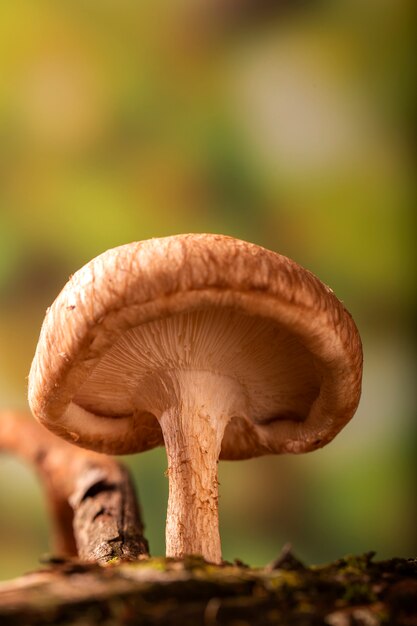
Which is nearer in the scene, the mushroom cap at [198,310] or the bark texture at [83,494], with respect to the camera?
the mushroom cap at [198,310]

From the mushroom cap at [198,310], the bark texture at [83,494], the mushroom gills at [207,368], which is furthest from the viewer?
the bark texture at [83,494]

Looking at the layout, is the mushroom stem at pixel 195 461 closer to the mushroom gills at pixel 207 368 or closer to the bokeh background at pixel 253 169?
the mushroom gills at pixel 207 368

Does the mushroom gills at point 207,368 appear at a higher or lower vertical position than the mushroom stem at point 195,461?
higher

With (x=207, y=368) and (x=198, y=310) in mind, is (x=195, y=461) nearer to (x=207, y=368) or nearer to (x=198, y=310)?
(x=207, y=368)

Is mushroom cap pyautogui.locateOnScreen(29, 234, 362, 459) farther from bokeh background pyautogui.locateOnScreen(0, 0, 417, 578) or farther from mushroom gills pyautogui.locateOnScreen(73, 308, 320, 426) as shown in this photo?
bokeh background pyautogui.locateOnScreen(0, 0, 417, 578)

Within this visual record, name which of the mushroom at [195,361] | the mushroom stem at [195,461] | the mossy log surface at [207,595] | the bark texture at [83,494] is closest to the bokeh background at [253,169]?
the bark texture at [83,494]

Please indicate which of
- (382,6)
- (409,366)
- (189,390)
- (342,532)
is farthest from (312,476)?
(382,6)

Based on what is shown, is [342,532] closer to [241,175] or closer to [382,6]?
[241,175]
